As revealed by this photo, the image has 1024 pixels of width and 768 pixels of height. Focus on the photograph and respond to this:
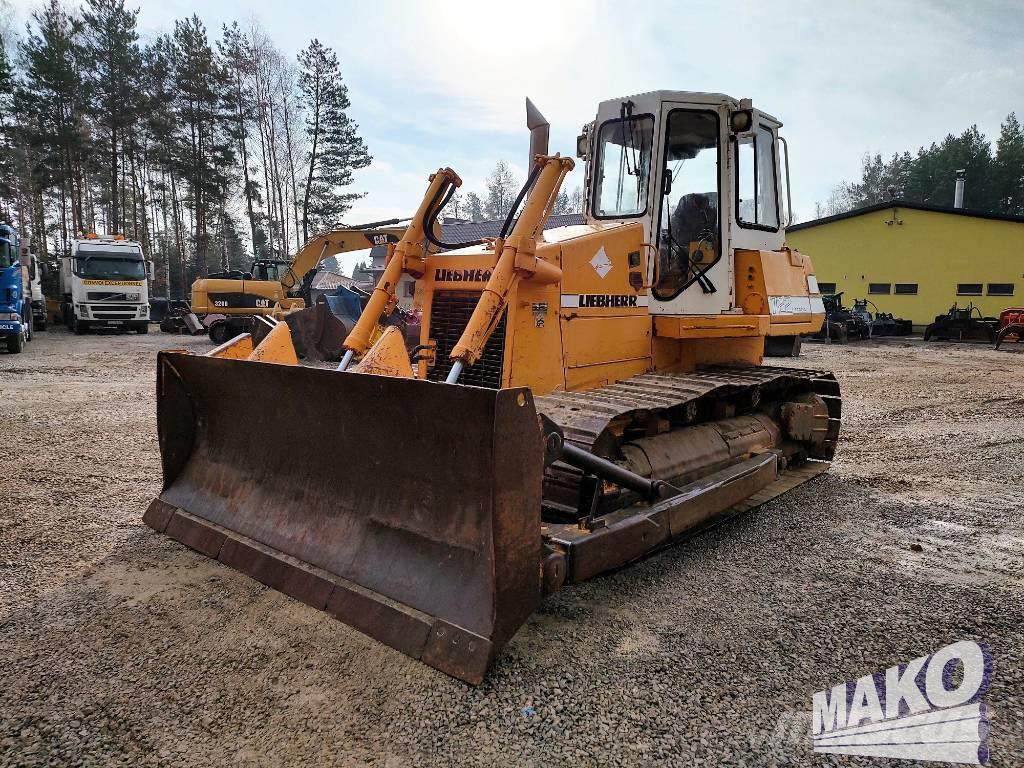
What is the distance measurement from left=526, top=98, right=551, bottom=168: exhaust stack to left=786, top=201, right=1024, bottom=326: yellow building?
71.3 ft

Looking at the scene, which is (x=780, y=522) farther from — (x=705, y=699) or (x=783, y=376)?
(x=705, y=699)

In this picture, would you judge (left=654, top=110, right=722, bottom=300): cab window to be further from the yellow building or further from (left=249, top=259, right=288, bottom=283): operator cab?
the yellow building

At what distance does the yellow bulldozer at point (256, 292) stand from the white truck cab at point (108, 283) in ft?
8.68

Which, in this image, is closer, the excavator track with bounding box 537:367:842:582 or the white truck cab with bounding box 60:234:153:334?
the excavator track with bounding box 537:367:842:582

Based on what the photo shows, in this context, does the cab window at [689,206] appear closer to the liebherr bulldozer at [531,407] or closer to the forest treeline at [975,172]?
the liebherr bulldozer at [531,407]

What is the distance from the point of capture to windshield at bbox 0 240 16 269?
46.4 ft

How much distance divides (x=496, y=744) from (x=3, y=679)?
1860mm

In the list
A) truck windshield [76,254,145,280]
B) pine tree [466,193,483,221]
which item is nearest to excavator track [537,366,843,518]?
truck windshield [76,254,145,280]

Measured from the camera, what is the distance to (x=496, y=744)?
7.01 feet

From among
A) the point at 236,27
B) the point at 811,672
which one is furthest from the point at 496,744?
the point at 236,27

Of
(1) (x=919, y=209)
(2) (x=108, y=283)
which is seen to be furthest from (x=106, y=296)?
(1) (x=919, y=209)

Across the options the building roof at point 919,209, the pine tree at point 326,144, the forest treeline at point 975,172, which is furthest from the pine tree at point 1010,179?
the pine tree at point 326,144

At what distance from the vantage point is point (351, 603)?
277 cm

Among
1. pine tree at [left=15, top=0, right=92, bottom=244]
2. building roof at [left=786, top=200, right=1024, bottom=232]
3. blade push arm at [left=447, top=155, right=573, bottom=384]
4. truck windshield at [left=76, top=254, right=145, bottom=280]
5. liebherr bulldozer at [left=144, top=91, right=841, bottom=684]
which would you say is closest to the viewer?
liebherr bulldozer at [left=144, top=91, right=841, bottom=684]
